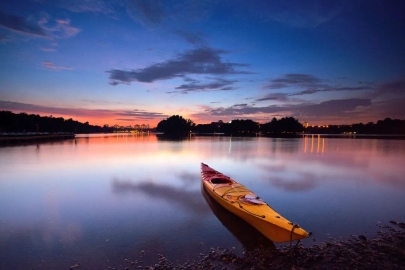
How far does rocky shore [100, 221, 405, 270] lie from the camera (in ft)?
18.9

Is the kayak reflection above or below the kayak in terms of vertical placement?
below

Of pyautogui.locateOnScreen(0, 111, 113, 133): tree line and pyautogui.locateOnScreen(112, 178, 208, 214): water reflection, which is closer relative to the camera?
pyautogui.locateOnScreen(112, 178, 208, 214): water reflection

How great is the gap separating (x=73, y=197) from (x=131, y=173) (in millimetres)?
7077

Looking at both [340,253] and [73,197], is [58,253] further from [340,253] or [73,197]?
[340,253]

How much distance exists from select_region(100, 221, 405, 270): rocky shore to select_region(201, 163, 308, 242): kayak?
0.40 meters

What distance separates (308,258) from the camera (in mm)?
6000

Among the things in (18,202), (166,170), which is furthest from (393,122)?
(18,202)

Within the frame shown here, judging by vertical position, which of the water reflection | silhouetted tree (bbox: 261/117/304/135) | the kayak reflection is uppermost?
silhouetted tree (bbox: 261/117/304/135)

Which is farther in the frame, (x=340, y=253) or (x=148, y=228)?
(x=148, y=228)

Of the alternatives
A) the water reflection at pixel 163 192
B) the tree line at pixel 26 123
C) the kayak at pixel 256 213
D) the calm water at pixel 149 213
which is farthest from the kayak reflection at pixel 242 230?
the tree line at pixel 26 123

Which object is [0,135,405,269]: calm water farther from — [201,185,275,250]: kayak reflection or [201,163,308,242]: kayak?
[201,163,308,242]: kayak

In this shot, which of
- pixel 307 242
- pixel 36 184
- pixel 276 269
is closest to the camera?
pixel 276 269

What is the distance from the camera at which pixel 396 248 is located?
6.50m

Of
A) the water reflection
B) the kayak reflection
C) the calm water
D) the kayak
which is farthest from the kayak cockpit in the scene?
the kayak reflection
